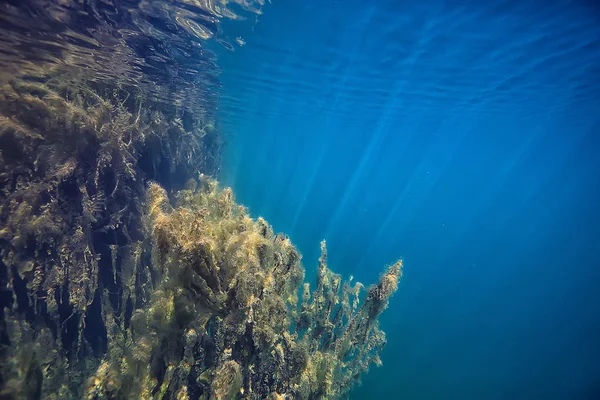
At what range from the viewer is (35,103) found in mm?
Answer: 7547

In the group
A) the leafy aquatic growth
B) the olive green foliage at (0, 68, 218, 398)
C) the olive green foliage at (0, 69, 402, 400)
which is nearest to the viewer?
the leafy aquatic growth

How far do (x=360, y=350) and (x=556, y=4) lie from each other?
11670 mm

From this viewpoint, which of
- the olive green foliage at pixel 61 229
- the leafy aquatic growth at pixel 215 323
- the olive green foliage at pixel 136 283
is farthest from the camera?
the olive green foliage at pixel 61 229

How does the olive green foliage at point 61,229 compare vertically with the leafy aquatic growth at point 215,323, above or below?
below

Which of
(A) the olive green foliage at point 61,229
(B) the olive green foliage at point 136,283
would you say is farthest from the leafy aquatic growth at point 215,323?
(A) the olive green foliage at point 61,229

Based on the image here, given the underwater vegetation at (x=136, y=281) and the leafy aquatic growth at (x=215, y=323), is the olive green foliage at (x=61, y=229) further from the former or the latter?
the leafy aquatic growth at (x=215, y=323)

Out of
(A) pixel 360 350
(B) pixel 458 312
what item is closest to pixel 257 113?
(A) pixel 360 350

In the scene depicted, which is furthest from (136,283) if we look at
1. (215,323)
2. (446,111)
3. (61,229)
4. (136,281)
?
(446,111)

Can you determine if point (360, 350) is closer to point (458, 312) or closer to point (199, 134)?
point (199, 134)

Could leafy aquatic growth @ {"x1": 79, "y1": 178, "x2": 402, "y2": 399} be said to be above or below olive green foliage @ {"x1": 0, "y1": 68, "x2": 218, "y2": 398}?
above

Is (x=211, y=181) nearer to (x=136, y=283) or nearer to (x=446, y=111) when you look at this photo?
(x=136, y=283)

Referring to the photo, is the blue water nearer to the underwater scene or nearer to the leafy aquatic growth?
the underwater scene

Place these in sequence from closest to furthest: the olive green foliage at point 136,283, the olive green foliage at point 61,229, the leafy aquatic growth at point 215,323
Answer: the leafy aquatic growth at point 215,323, the olive green foliage at point 136,283, the olive green foliage at point 61,229

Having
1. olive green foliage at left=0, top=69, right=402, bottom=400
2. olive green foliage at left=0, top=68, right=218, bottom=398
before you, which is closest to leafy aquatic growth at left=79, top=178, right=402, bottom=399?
olive green foliage at left=0, top=69, right=402, bottom=400
